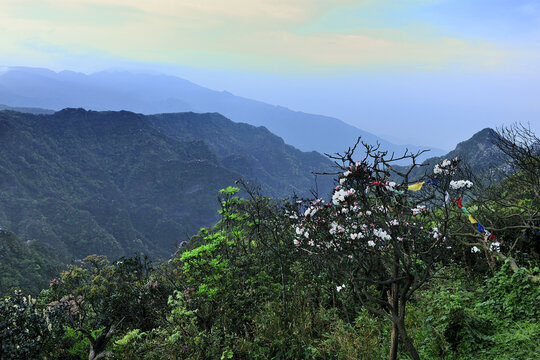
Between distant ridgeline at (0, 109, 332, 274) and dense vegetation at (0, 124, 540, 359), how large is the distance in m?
67.6

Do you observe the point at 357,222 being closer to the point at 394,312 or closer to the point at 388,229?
the point at 388,229

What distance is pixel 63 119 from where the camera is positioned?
14138 centimetres

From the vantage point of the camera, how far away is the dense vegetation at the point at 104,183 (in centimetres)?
8219

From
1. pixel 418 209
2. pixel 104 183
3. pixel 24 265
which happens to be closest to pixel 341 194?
pixel 418 209

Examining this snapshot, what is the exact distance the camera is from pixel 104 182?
4813 inches

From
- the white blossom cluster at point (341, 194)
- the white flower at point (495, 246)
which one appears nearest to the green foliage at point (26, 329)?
the white blossom cluster at point (341, 194)

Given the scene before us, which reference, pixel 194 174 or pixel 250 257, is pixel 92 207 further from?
pixel 250 257

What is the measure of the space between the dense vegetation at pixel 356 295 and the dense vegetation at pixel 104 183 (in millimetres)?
70472

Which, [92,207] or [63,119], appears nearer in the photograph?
[92,207]

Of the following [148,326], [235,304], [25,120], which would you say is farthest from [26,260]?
[25,120]

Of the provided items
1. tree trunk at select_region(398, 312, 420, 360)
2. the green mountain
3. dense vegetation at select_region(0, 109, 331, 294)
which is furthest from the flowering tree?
dense vegetation at select_region(0, 109, 331, 294)

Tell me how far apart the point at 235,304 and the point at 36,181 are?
398 ft

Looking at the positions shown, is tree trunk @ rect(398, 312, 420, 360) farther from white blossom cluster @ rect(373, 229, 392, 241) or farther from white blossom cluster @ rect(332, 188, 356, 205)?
white blossom cluster @ rect(332, 188, 356, 205)

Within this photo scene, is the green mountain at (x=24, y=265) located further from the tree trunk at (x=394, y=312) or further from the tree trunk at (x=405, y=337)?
the tree trunk at (x=405, y=337)
